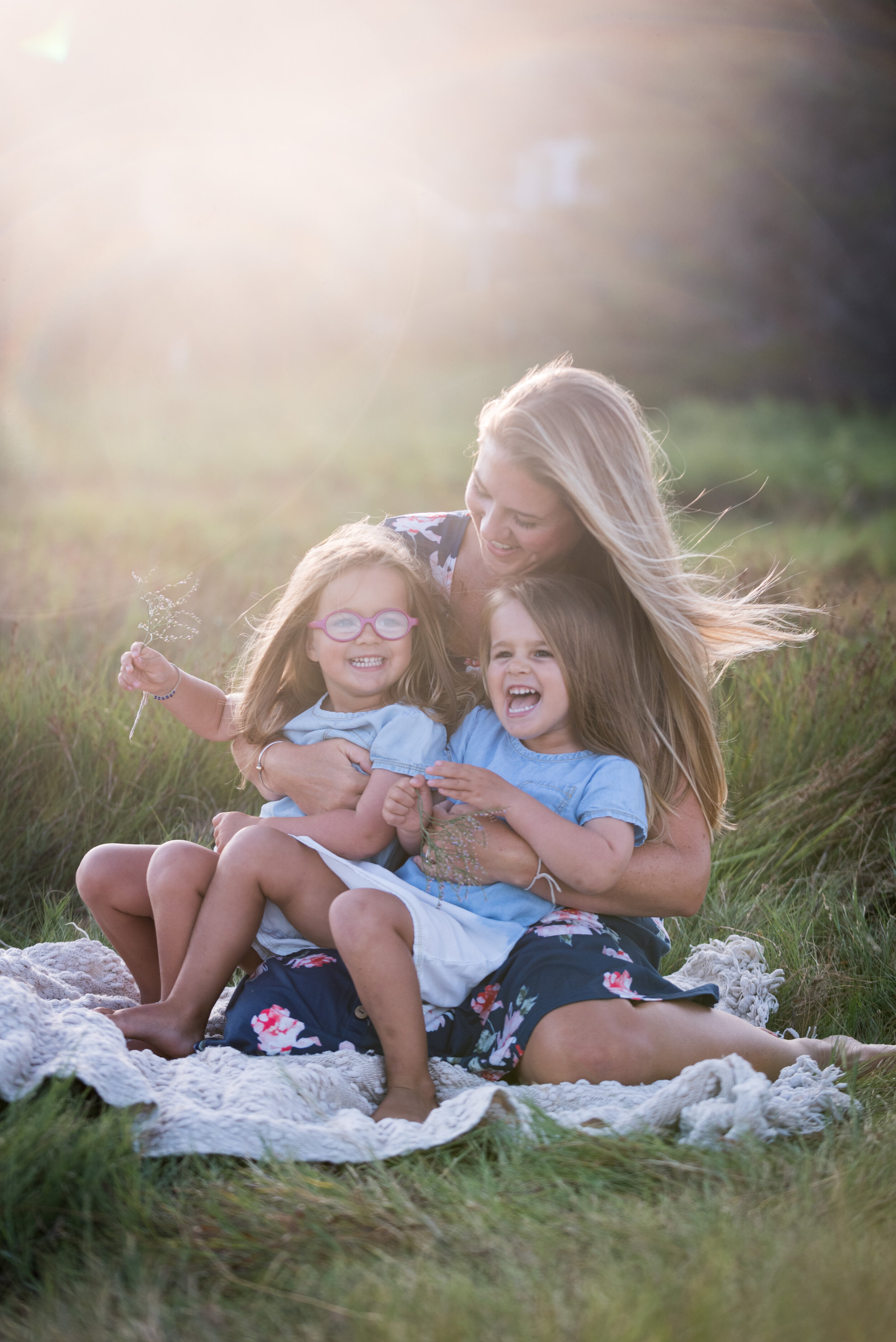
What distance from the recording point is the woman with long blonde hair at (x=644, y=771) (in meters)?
2.29

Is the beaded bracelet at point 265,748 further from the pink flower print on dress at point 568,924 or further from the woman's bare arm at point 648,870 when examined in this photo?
the pink flower print on dress at point 568,924

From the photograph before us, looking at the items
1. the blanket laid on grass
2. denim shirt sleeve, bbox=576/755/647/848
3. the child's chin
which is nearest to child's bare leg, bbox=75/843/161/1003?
the blanket laid on grass

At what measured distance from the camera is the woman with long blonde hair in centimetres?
229

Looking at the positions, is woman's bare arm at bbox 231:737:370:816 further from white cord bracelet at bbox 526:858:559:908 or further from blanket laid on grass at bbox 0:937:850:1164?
blanket laid on grass at bbox 0:937:850:1164

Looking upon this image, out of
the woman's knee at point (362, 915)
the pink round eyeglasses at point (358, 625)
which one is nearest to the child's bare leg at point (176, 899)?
the woman's knee at point (362, 915)

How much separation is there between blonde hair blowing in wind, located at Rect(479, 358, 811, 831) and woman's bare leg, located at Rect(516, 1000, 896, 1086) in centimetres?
44

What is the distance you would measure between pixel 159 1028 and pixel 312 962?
321 millimetres

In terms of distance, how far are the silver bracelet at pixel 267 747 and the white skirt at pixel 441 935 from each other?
0.86ft

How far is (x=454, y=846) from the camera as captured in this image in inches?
92.7

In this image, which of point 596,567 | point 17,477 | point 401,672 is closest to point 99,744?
point 401,672

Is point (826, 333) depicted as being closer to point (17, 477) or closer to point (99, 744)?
point (17, 477)

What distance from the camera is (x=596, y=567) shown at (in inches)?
107

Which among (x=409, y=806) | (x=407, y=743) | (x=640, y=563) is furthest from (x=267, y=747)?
(x=640, y=563)

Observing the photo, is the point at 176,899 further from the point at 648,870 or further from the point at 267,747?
the point at 648,870
